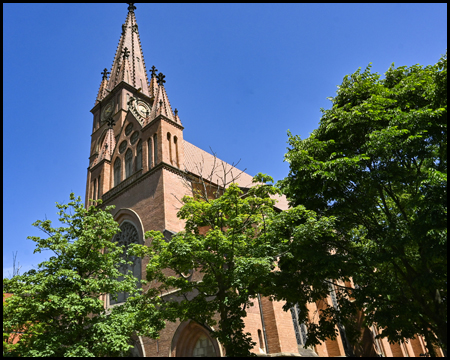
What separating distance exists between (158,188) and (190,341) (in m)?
9.33

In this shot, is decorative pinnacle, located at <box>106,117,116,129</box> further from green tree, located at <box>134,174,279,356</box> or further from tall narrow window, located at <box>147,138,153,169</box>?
green tree, located at <box>134,174,279,356</box>

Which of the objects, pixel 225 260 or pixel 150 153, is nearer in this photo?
pixel 225 260

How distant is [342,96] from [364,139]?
194 centimetres

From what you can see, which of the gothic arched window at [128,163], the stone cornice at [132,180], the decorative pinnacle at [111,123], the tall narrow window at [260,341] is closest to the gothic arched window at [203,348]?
the tall narrow window at [260,341]

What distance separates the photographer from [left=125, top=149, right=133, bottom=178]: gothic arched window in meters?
26.7

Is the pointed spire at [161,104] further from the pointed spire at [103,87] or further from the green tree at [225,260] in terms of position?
the pointed spire at [103,87]

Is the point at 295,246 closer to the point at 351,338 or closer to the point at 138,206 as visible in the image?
the point at 351,338

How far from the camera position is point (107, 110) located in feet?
118

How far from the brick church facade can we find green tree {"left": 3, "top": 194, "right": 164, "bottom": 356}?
5356 millimetres

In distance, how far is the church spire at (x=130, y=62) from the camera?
3753 cm

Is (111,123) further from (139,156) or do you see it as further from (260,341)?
(260,341)

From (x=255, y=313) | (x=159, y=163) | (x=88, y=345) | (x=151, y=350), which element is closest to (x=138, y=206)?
(x=159, y=163)

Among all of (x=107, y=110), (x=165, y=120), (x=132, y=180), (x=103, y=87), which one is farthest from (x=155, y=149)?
(x=103, y=87)

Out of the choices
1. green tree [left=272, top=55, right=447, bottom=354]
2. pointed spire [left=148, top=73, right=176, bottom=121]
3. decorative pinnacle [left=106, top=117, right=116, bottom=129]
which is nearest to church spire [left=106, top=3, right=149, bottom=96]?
decorative pinnacle [left=106, top=117, right=116, bottom=129]
